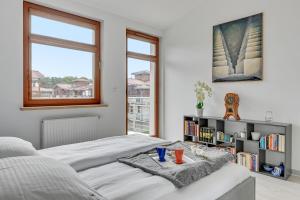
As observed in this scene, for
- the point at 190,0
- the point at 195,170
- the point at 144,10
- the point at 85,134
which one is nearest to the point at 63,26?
the point at 144,10

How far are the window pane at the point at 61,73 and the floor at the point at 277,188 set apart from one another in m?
2.86

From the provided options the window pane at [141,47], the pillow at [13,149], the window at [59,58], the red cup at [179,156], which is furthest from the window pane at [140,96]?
the pillow at [13,149]

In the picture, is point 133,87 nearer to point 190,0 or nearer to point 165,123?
point 165,123

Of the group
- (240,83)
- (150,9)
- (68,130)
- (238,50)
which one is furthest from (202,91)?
(68,130)

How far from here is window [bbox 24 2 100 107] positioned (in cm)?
315

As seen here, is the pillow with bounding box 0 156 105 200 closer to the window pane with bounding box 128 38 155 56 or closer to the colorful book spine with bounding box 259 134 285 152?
the colorful book spine with bounding box 259 134 285 152

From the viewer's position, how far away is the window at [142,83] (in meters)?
4.43

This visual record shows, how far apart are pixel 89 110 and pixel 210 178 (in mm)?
2521

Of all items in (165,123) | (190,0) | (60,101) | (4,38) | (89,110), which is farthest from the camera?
(165,123)

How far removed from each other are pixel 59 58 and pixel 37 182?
9.47 ft

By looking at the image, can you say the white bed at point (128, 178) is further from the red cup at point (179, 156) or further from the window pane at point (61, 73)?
the window pane at point (61, 73)

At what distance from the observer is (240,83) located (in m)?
3.69

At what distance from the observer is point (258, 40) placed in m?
3.45

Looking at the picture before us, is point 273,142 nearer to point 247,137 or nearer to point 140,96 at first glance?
point 247,137
